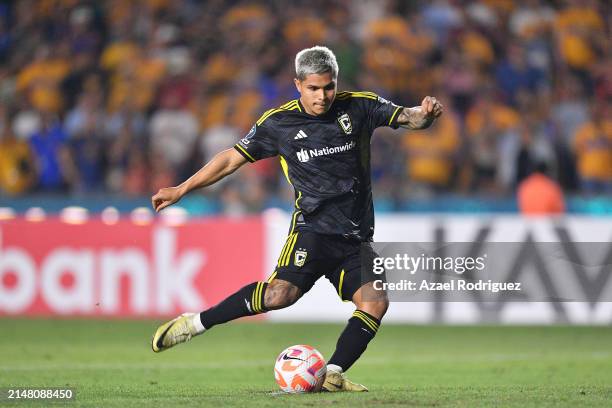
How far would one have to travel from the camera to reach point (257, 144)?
318 inches

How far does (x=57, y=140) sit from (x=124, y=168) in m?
1.07

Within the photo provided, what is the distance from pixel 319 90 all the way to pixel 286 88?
31.6ft

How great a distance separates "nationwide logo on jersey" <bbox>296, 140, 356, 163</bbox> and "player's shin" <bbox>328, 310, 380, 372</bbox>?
110cm

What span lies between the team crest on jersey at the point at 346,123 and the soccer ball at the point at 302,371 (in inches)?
58.8

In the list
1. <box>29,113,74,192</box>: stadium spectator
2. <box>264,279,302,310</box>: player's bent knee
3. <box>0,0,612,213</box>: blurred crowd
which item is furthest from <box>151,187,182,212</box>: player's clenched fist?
<box>29,113,74,192</box>: stadium spectator

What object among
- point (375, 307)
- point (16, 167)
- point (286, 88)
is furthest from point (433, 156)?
point (375, 307)

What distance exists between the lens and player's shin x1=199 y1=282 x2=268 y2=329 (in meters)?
7.88

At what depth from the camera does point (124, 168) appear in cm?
1706

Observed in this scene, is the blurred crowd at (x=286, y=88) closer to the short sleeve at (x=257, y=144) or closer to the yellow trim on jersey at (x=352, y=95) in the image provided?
the yellow trim on jersey at (x=352, y=95)

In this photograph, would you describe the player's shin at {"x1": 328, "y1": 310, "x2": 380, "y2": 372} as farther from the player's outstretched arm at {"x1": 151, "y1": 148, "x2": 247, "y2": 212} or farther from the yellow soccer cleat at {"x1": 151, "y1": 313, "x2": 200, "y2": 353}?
the player's outstretched arm at {"x1": 151, "y1": 148, "x2": 247, "y2": 212}

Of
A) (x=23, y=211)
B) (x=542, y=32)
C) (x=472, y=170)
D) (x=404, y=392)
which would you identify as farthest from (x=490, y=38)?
(x=404, y=392)

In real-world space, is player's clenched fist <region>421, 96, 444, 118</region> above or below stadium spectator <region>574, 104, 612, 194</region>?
above

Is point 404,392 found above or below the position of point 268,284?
below

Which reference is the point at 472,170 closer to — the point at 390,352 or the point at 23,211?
the point at 390,352
